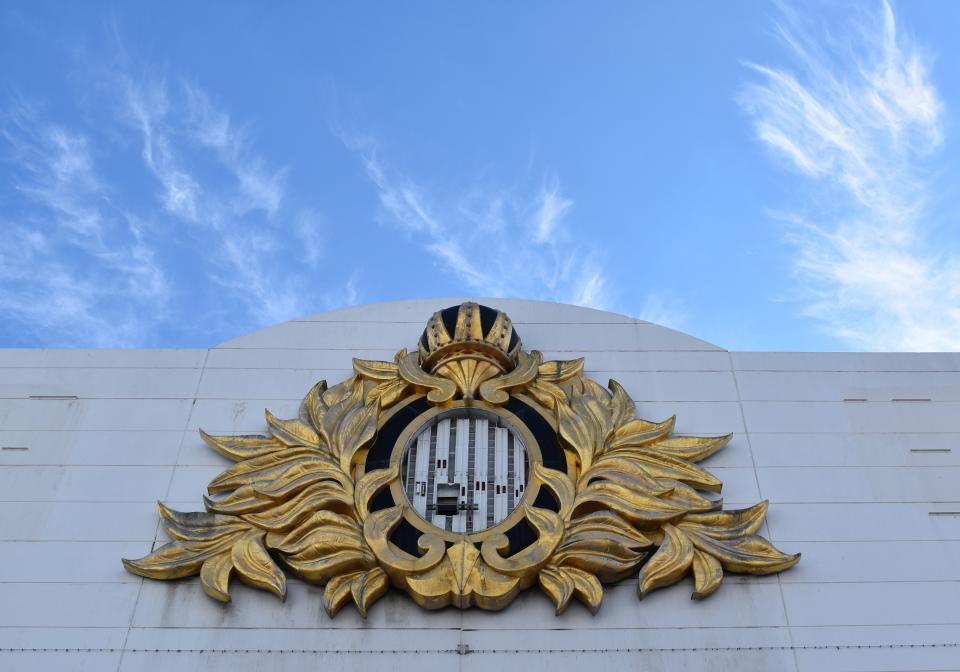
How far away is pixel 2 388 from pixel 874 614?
11.2 meters

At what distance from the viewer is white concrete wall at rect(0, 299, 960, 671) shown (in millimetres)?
11109

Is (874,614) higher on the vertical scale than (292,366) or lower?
lower

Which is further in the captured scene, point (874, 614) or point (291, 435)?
point (291, 435)

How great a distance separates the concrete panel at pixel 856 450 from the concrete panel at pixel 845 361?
1.17m

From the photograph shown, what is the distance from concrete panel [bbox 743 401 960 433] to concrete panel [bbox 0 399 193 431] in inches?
289

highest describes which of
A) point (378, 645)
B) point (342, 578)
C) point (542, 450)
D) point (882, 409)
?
point (882, 409)

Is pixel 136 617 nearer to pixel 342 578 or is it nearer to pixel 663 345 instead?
pixel 342 578

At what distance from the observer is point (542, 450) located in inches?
503

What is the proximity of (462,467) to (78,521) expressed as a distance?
4504 millimetres

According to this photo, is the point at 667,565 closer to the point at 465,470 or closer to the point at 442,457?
the point at 465,470

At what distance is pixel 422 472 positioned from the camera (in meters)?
12.7

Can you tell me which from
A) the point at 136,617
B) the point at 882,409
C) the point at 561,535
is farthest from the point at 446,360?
the point at 882,409

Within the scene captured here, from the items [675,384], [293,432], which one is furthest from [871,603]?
[293,432]

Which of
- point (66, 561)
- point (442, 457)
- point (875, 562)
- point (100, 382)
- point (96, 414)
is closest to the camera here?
point (875, 562)
